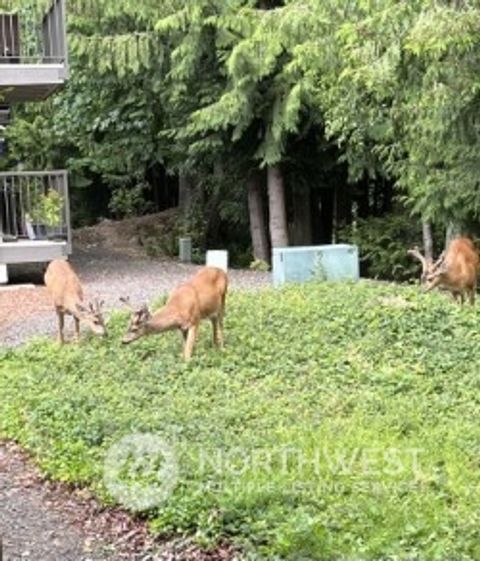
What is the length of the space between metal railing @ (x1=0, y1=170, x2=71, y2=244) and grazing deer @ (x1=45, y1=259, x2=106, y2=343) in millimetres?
5808

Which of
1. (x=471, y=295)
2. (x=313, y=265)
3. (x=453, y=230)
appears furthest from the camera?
(x=453, y=230)

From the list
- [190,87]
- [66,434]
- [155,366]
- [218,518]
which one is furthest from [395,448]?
[190,87]

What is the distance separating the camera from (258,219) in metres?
20.9

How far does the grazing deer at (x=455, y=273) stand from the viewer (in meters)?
11.8

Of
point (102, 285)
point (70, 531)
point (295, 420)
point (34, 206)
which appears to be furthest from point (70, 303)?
point (34, 206)

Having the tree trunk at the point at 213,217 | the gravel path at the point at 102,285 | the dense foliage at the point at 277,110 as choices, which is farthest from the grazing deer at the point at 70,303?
the tree trunk at the point at 213,217

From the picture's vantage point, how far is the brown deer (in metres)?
9.18

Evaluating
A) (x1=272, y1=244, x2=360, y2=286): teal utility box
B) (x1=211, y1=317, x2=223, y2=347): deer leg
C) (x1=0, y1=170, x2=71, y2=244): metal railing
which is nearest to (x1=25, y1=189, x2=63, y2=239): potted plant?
(x1=0, y1=170, x2=71, y2=244): metal railing

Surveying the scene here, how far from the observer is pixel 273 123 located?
17.3m

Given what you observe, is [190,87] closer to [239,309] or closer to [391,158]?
[391,158]

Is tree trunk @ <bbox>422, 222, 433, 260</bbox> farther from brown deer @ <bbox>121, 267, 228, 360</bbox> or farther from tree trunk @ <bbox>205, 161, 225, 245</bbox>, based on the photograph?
brown deer @ <bbox>121, 267, 228, 360</bbox>

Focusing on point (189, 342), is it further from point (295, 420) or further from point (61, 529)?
point (61, 529)
